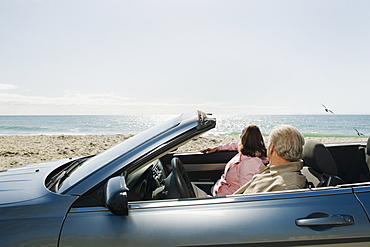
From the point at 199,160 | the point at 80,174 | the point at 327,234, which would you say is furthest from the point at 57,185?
the point at 199,160

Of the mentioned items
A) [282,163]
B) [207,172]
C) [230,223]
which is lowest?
[207,172]

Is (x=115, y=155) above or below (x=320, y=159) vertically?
above

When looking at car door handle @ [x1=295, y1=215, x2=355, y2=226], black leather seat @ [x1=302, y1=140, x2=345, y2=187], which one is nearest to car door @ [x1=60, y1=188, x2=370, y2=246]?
car door handle @ [x1=295, y1=215, x2=355, y2=226]

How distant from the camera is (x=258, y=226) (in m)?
1.70

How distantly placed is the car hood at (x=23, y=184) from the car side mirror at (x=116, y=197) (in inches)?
19.7

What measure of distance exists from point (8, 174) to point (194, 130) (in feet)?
5.11

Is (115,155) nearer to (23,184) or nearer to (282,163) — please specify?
(23,184)

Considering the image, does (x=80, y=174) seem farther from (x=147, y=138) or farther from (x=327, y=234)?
(x=327, y=234)

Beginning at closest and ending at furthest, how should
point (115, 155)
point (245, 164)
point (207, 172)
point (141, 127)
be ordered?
point (115, 155) < point (245, 164) < point (207, 172) < point (141, 127)

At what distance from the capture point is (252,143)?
307cm


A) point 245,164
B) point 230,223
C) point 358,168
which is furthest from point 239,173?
point 230,223

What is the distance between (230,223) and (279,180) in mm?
631

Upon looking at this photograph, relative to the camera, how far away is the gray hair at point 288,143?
2309mm

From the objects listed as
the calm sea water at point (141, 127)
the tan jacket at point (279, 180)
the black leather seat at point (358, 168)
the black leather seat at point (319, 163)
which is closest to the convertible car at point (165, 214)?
the tan jacket at point (279, 180)
